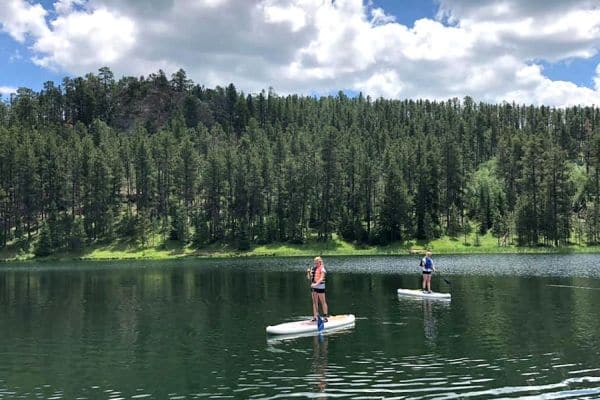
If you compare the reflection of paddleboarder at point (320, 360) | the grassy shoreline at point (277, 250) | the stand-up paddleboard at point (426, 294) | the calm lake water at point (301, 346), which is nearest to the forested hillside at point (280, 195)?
the grassy shoreline at point (277, 250)

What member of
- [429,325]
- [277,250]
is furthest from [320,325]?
[277,250]

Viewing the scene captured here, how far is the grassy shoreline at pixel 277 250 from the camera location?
413 ft

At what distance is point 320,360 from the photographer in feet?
80.7

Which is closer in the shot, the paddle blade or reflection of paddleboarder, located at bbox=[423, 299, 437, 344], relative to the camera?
reflection of paddleboarder, located at bbox=[423, 299, 437, 344]

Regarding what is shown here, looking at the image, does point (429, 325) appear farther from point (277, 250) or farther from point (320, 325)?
point (277, 250)

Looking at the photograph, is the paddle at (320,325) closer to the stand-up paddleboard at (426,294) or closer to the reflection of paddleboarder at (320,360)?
the reflection of paddleboarder at (320,360)

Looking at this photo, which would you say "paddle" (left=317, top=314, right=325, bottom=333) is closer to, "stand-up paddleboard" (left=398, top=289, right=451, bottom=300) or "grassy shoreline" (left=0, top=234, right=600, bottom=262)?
"stand-up paddleboard" (left=398, top=289, right=451, bottom=300)

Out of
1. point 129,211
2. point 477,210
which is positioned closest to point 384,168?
point 477,210

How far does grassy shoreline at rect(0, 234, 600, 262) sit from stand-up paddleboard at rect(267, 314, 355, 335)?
91790mm

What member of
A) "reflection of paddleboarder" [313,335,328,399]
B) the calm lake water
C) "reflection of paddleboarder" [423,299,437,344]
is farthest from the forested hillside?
"reflection of paddleboarder" [313,335,328,399]

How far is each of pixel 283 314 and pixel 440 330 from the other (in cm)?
1155

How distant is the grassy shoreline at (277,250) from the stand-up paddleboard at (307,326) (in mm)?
91790

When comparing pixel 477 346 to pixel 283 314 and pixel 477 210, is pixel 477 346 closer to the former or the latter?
pixel 283 314

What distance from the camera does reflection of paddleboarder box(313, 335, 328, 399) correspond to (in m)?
20.6
